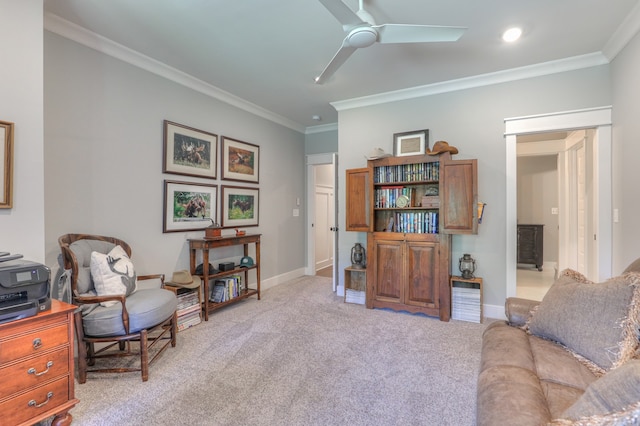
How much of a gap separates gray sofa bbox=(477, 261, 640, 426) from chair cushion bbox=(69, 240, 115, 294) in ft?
8.54

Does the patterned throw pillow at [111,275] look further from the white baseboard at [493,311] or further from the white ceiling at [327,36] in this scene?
the white baseboard at [493,311]

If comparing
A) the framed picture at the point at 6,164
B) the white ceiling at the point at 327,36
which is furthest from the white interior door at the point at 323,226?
the framed picture at the point at 6,164

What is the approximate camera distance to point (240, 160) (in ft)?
13.4

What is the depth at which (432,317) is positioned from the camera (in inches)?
131

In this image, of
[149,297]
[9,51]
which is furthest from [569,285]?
[9,51]

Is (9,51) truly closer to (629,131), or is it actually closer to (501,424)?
(501,424)

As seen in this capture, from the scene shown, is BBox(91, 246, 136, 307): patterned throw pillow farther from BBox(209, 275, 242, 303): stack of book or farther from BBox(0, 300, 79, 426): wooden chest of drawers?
BBox(209, 275, 242, 303): stack of book

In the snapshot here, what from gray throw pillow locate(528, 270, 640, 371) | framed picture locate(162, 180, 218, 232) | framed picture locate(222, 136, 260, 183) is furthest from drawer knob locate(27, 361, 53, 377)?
gray throw pillow locate(528, 270, 640, 371)

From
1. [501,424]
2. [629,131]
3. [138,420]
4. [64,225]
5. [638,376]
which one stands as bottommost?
[138,420]

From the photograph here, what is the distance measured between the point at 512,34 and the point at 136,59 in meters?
3.40

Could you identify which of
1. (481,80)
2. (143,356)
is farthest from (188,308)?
(481,80)

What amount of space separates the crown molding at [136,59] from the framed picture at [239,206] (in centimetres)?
114

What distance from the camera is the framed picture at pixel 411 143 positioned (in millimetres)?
3648

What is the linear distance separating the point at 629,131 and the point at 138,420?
4.15 metres
